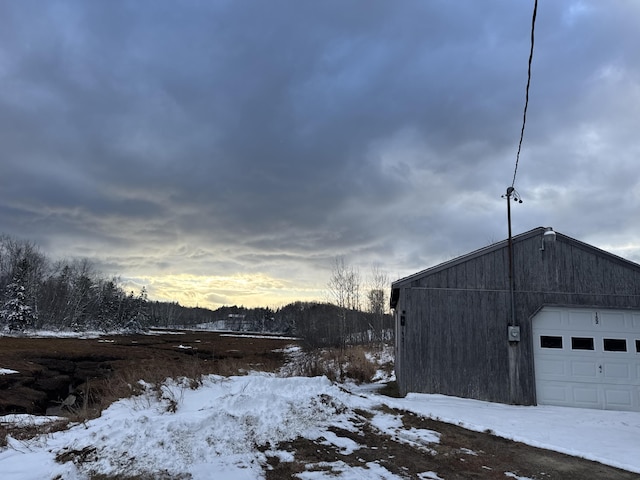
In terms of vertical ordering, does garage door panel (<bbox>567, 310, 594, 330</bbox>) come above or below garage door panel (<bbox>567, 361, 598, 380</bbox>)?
above

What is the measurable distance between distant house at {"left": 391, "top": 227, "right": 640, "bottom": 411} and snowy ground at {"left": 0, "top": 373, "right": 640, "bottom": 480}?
59 centimetres

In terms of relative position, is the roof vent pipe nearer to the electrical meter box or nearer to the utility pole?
the utility pole

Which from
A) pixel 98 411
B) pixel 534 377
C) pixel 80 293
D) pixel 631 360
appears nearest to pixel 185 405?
pixel 98 411

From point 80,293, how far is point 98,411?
56.6 m

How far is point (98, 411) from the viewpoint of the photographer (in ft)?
26.2

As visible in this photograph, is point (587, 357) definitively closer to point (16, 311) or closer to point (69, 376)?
point (69, 376)

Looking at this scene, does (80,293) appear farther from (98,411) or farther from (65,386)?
(98,411)

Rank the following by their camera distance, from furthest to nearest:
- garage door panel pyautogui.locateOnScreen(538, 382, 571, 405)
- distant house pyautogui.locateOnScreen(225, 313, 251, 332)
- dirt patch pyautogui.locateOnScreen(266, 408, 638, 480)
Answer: distant house pyautogui.locateOnScreen(225, 313, 251, 332), garage door panel pyautogui.locateOnScreen(538, 382, 571, 405), dirt patch pyautogui.locateOnScreen(266, 408, 638, 480)

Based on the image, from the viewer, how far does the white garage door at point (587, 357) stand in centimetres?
1026

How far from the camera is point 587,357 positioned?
34.5ft

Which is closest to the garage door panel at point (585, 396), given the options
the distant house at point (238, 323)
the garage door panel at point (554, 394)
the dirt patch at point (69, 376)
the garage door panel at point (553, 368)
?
the garage door panel at point (554, 394)

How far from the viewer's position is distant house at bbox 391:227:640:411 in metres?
10.4

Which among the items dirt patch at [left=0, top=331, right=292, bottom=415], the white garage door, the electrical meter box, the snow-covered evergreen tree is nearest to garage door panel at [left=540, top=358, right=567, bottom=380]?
the white garage door

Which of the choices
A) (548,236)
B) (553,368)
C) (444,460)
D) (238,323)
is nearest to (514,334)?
(553,368)
